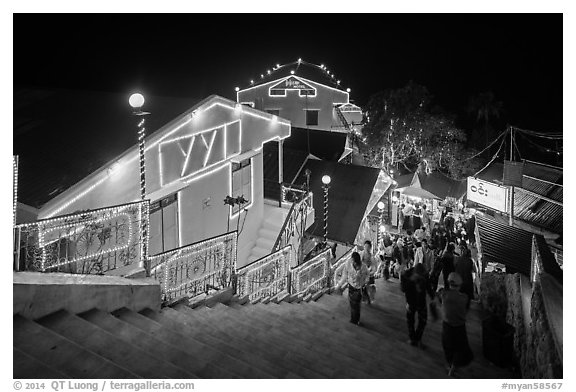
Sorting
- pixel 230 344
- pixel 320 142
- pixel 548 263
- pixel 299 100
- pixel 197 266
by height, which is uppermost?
pixel 299 100

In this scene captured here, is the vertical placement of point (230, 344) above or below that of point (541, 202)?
above

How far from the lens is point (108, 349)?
17.9 ft

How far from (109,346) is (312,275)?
6629mm

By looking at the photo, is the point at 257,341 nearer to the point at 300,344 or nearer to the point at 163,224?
the point at 300,344

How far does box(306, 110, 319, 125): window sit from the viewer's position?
33.3 m

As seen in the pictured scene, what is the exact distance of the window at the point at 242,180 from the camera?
14875 millimetres

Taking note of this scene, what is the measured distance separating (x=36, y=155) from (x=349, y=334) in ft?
26.3

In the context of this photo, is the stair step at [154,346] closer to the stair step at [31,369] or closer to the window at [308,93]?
the stair step at [31,369]

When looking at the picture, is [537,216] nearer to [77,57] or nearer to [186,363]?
[186,363]

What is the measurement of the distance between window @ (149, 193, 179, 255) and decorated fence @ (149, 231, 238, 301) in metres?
2.41

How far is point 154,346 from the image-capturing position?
19.0 feet

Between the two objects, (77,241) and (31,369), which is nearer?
(31,369)

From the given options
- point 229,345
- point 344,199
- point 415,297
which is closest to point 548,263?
point 415,297

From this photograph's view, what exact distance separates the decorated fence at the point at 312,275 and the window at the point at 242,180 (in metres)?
4.39
